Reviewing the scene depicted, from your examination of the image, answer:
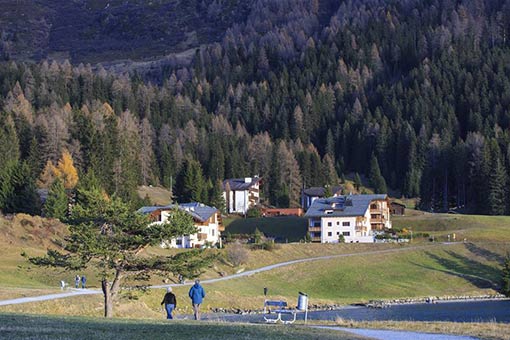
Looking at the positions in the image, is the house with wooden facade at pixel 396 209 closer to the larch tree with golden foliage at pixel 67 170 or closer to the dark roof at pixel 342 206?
the dark roof at pixel 342 206

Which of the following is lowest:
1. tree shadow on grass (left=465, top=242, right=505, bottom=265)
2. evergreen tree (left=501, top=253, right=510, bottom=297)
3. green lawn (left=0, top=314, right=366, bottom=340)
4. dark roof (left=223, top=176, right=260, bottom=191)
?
evergreen tree (left=501, top=253, right=510, bottom=297)

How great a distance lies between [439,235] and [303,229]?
22.7 m

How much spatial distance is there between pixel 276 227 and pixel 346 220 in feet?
44.3

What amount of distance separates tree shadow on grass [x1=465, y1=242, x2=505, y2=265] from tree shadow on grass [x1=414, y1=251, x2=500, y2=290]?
204 cm

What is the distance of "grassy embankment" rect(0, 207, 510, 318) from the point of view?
79562 millimetres

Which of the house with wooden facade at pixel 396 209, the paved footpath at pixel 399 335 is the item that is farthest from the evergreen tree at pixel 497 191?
the paved footpath at pixel 399 335

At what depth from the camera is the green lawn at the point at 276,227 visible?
126688 millimetres

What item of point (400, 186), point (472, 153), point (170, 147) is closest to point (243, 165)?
point (170, 147)

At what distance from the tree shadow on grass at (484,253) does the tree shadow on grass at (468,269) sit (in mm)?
2039

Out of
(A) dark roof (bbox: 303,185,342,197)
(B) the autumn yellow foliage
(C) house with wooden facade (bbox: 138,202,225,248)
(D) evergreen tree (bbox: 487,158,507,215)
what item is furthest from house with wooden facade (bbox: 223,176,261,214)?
(D) evergreen tree (bbox: 487,158,507,215)

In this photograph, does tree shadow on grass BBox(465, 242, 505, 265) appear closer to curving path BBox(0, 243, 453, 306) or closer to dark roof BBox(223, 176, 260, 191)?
curving path BBox(0, 243, 453, 306)

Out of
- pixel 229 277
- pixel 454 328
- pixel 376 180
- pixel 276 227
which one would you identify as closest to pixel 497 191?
pixel 276 227

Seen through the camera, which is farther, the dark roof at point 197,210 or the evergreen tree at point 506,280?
the dark roof at point 197,210

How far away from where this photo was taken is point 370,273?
313ft
